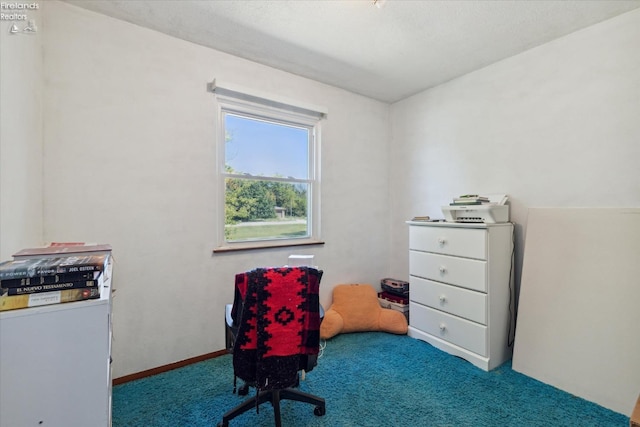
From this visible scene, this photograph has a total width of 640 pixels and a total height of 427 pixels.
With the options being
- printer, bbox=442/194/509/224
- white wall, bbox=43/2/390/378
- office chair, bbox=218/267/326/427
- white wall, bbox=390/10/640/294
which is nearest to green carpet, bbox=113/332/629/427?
white wall, bbox=43/2/390/378

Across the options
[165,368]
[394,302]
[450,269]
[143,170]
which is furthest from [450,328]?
[143,170]

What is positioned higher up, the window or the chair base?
the window

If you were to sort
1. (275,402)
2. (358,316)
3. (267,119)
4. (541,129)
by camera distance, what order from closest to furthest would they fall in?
(275,402) → (541,129) → (267,119) → (358,316)

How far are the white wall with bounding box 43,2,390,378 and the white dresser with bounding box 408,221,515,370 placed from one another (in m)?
1.44

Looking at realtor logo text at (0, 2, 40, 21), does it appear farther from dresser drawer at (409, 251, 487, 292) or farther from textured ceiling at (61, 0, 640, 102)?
dresser drawer at (409, 251, 487, 292)

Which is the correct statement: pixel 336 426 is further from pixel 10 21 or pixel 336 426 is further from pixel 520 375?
pixel 10 21

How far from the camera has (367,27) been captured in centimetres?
215

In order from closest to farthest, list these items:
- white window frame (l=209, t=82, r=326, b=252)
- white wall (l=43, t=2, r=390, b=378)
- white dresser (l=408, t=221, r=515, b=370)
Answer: white wall (l=43, t=2, r=390, b=378), white dresser (l=408, t=221, r=515, b=370), white window frame (l=209, t=82, r=326, b=252)

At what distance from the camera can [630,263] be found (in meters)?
1.87

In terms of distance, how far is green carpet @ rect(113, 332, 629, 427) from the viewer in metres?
1.72

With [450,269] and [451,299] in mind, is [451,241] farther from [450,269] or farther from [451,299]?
[451,299]

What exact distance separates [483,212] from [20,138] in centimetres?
302

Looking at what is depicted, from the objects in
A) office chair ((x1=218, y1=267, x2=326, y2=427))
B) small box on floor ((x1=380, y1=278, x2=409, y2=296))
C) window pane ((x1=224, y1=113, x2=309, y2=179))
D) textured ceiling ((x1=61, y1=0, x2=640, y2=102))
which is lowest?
small box on floor ((x1=380, y1=278, x2=409, y2=296))

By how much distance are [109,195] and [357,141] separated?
8.02 ft
